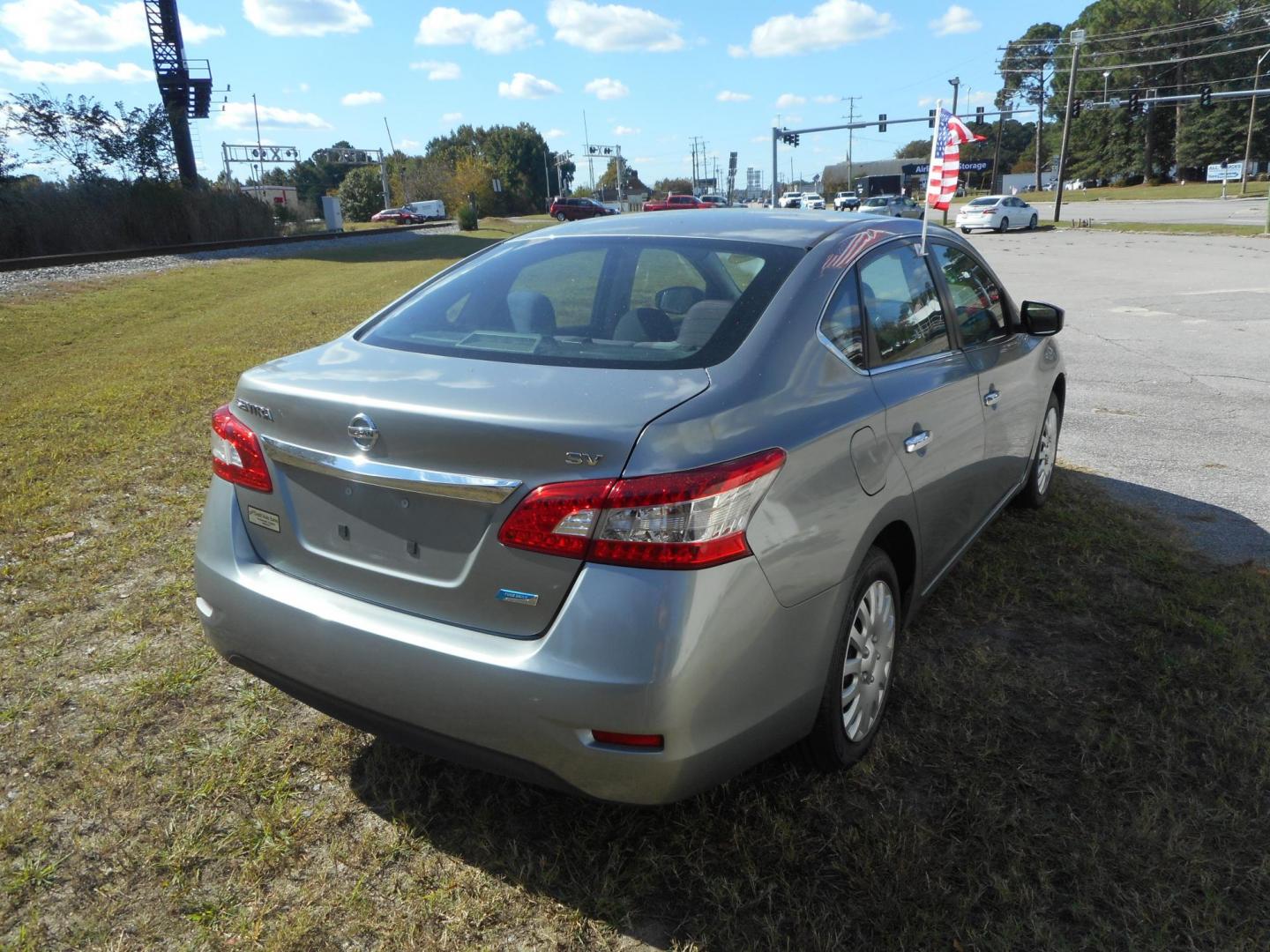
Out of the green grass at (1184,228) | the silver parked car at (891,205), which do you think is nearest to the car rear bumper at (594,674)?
the green grass at (1184,228)

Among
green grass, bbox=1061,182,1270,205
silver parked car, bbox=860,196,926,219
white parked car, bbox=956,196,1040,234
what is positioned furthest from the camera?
green grass, bbox=1061,182,1270,205

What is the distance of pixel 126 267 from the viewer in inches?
859

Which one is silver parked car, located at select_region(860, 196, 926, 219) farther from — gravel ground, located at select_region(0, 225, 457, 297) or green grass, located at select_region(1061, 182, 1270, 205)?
gravel ground, located at select_region(0, 225, 457, 297)

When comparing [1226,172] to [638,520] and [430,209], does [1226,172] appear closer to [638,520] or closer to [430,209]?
[430,209]

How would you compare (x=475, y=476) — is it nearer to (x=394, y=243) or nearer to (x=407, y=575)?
(x=407, y=575)

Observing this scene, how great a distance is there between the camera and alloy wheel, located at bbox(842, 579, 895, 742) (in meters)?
2.82

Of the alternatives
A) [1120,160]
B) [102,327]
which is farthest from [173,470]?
[1120,160]

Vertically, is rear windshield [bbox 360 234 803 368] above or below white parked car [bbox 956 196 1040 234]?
above

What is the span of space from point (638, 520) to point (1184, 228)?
3773 centimetres

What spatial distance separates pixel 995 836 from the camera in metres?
2.65

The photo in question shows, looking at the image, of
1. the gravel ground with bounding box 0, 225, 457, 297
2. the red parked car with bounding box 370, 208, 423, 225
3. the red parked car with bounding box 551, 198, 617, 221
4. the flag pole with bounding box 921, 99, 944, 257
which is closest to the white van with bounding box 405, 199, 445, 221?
the red parked car with bounding box 370, 208, 423, 225

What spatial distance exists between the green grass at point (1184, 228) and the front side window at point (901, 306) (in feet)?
107

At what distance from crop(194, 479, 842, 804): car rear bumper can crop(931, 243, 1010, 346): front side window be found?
6.07 ft

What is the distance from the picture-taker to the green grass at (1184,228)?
31453 millimetres
